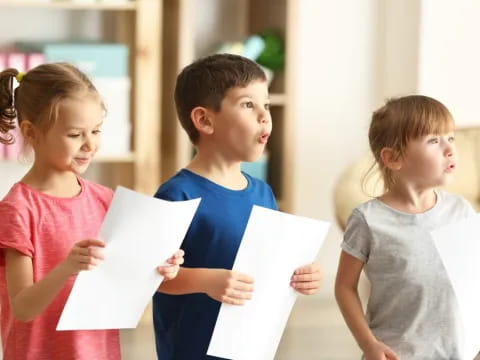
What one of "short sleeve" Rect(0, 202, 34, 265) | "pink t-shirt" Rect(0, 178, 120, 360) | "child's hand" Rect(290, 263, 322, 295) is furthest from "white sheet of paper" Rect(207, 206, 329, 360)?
"short sleeve" Rect(0, 202, 34, 265)

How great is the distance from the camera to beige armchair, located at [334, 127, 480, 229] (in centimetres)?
384

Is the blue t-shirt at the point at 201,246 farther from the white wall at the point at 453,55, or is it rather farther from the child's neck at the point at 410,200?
the white wall at the point at 453,55

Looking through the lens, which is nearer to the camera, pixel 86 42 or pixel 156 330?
pixel 156 330

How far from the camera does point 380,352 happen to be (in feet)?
6.28

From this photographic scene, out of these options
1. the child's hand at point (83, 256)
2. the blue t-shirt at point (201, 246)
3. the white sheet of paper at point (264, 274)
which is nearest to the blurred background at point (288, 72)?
the blue t-shirt at point (201, 246)

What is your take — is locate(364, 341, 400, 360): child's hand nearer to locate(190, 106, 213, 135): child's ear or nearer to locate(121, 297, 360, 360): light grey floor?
locate(190, 106, 213, 135): child's ear

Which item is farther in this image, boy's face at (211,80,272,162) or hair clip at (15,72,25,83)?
boy's face at (211,80,272,162)

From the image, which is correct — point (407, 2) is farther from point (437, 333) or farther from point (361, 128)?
point (437, 333)

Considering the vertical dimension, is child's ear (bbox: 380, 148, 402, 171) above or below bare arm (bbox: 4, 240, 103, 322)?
above

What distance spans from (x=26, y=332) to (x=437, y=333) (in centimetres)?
73

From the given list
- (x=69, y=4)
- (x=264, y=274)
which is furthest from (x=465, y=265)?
(x=69, y=4)

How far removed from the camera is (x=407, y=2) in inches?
188

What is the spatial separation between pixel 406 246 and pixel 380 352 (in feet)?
0.65

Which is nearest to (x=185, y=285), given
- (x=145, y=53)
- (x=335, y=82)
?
(x=145, y=53)
